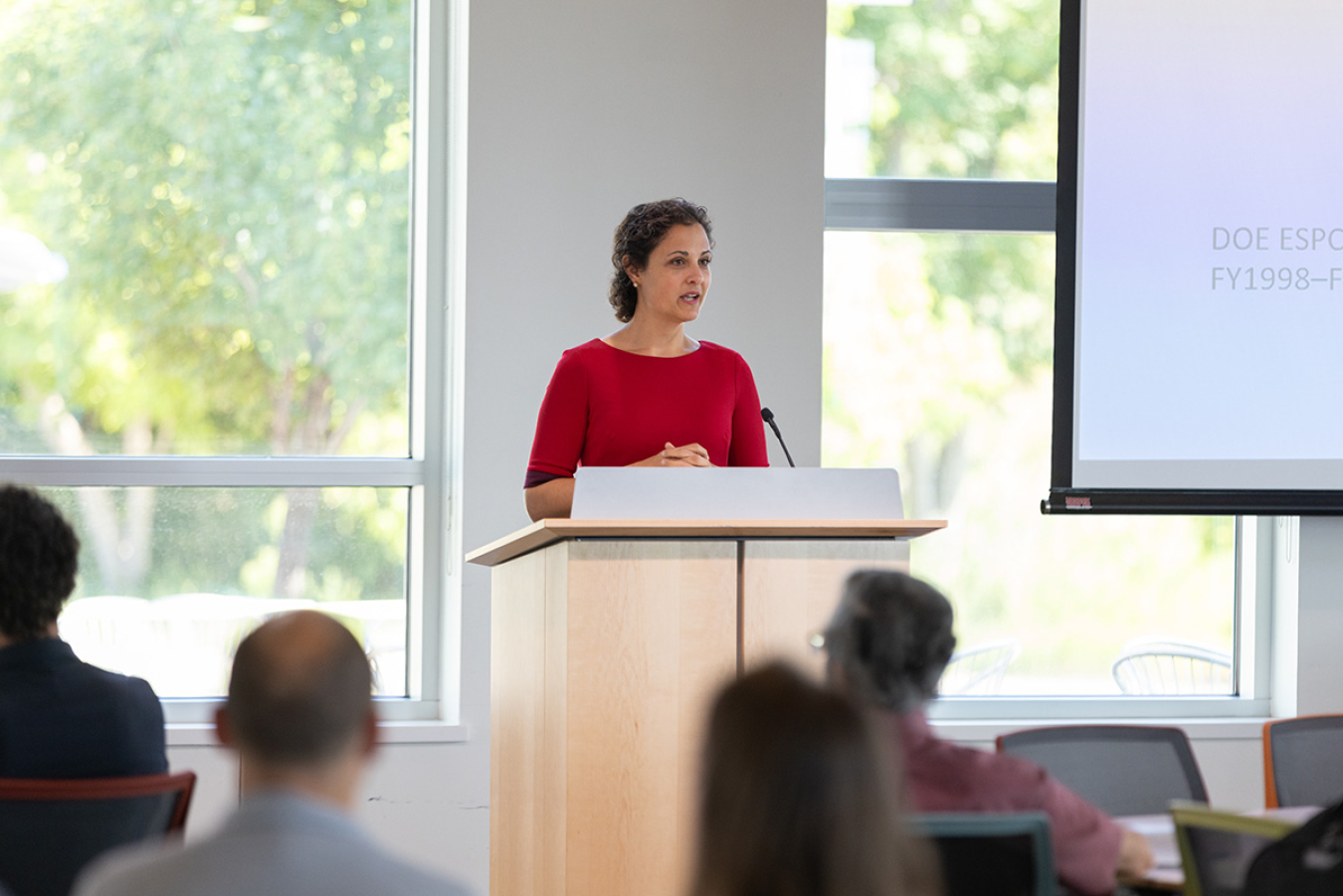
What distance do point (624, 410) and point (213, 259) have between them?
195 cm

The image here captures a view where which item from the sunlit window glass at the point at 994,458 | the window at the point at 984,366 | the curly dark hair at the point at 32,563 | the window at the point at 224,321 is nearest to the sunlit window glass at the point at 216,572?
the window at the point at 224,321

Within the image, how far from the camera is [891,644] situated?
1825 millimetres

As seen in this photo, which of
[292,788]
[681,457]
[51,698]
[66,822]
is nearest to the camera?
[292,788]

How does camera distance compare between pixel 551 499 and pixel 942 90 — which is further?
pixel 942 90

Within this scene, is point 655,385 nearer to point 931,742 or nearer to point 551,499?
point 551,499

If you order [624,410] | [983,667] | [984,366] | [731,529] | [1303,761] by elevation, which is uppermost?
[984,366]

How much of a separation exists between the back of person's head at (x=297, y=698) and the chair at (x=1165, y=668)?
165 inches

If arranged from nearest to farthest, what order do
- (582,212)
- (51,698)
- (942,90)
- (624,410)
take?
(51,698), (624,410), (582,212), (942,90)

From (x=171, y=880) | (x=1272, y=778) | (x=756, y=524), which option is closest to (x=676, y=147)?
(x=756, y=524)

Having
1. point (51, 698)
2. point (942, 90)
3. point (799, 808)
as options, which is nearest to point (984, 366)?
point (942, 90)

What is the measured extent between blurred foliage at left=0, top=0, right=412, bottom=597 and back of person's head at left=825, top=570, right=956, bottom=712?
3070mm

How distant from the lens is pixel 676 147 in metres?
4.55

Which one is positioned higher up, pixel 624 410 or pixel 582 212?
pixel 582 212

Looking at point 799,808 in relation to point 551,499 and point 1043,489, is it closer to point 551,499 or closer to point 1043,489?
point 551,499
